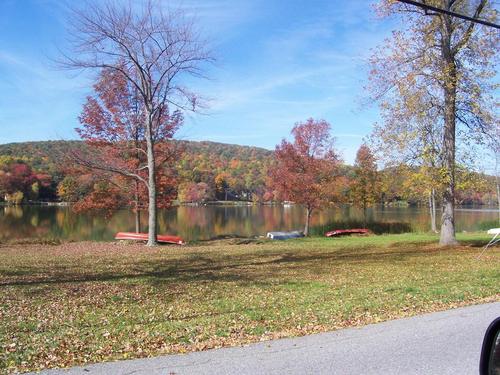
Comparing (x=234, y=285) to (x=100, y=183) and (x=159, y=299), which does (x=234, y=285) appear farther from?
(x=100, y=183)

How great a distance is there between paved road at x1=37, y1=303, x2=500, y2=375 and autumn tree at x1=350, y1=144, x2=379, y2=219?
108ft

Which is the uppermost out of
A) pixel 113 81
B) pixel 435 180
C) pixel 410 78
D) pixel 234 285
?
pixel 113 81

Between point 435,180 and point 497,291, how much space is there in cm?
911

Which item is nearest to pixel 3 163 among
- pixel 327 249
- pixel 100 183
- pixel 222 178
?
pixel 222 178

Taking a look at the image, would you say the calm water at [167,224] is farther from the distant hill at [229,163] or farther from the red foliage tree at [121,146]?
the distant hill at [229,163]

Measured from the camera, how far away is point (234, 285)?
1053cm

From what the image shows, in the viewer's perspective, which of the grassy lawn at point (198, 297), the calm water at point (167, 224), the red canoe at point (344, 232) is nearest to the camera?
the grassy lawn at point (198, 297)

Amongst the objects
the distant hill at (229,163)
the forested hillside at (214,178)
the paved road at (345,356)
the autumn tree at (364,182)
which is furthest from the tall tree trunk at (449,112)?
the distant hill at (229,163)

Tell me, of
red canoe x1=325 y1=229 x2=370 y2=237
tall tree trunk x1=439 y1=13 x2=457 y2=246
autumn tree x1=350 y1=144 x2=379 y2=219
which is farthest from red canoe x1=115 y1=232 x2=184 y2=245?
autumn tree x1=350 y1=144 x2=379 y2=219

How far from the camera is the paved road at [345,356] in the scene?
15.6ft

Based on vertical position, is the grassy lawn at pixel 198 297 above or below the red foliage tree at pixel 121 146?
below

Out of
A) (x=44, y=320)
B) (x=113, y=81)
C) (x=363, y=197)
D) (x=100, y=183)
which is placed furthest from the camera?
(x=363, y=197)

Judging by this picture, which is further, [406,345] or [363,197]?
[363,197]

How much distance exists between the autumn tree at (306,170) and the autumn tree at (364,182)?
4932mm
